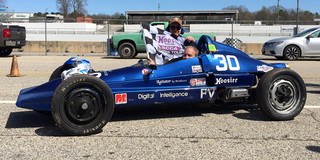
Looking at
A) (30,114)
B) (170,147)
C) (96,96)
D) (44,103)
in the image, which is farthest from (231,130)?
(30,114)

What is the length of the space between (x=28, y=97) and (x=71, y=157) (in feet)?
3.77

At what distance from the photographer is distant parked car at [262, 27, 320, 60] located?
13.5 metres

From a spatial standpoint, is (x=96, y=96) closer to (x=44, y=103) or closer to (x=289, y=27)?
(x=44, y=103)

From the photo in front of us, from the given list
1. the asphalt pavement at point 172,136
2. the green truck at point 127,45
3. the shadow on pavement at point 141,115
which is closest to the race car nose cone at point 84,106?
the asphalt pavement at point 172,136

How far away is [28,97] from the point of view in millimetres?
3621

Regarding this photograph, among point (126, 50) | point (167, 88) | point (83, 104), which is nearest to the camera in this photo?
point (83, 104)

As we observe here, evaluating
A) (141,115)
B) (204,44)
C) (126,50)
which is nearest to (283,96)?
(204,44)

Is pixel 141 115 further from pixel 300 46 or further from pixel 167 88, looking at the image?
pixel 300 46

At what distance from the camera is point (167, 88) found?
3.84 m

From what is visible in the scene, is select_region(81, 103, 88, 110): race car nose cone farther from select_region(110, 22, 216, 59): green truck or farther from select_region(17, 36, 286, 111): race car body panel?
select_region(110, 22, 216, 59): green truck

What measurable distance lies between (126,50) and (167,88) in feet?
36.5

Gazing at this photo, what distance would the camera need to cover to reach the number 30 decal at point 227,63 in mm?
4051

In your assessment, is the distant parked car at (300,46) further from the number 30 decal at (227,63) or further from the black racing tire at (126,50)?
the number 30 decal at (227,63)

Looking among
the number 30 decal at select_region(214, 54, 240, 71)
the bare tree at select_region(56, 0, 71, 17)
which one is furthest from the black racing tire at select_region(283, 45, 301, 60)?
the bare tree at select_region(56, 0, 71, 17)
